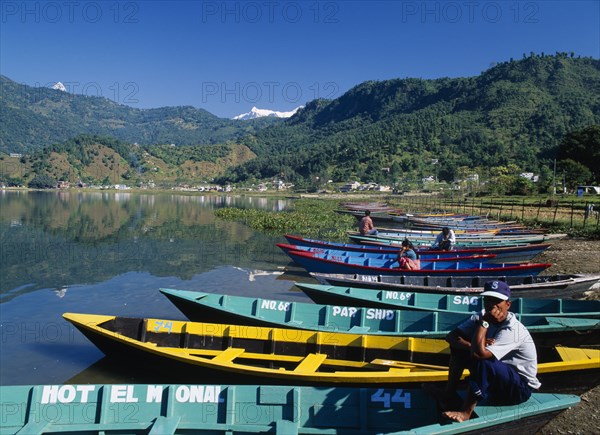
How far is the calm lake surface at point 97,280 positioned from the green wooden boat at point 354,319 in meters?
1.89

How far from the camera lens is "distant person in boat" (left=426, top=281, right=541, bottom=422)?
4.90m

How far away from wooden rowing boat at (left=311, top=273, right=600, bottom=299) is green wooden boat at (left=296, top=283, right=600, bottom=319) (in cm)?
120

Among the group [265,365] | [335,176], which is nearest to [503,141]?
[335,176]

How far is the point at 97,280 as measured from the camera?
64.5 ft

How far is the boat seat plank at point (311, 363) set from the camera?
7433 millimetres

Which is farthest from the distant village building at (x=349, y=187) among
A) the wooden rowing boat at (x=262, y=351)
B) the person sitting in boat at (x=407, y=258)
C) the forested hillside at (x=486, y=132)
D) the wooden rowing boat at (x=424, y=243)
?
the wooden rowing boat at (x=262, y=351)

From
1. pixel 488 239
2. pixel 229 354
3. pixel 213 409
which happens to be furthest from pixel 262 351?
pixel 488 239

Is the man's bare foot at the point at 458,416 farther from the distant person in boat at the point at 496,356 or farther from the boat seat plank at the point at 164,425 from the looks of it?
the boat seat plank at the point at 164,425

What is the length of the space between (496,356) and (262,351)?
15.6 feet

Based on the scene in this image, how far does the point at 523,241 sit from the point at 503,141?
114342 millimetres

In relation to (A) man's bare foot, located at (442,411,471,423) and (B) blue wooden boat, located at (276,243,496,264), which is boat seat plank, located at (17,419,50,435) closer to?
(A) man's bare foot, located at (442,411,471,423)

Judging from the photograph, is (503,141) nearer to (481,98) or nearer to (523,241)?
(481,98)

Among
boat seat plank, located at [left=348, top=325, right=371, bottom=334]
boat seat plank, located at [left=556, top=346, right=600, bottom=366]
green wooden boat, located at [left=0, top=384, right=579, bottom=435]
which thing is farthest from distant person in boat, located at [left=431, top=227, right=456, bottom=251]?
green wooden boat, located at [left=0, top=384, right=579, bottom=435]

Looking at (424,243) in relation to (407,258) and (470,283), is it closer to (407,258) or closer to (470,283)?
(407,258)
